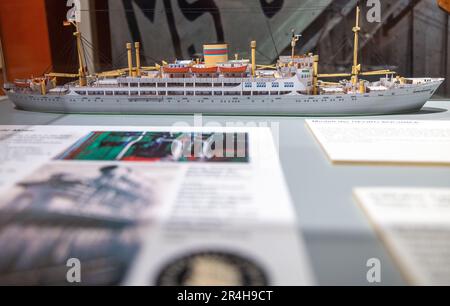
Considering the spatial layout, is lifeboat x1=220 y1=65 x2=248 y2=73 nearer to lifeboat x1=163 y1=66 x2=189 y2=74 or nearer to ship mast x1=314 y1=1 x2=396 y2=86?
lifeboat x1=163 y1=66 x2=189 y2=74

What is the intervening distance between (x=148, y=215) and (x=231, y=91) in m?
4.72

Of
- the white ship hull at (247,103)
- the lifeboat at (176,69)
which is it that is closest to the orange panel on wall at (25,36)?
the white ship hull at (247,103)

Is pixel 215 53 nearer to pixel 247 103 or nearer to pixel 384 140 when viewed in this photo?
pixel 247 103

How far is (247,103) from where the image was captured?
7.14m

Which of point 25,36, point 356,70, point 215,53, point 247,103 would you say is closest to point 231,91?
point 247,103

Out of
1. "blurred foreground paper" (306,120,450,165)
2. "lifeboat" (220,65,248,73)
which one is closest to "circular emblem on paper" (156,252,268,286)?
"blurred foreground paper" (306,120,450,165)

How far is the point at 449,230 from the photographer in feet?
8.61

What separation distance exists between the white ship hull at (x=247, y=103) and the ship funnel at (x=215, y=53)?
0.85m

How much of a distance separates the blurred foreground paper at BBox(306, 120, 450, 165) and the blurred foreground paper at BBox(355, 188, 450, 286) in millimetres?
778

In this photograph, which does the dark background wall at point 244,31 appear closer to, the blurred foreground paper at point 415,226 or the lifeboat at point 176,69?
the lifeboat at point 176,69

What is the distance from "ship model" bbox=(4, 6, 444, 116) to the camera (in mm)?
6902

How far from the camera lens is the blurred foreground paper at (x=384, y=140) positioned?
405cm
